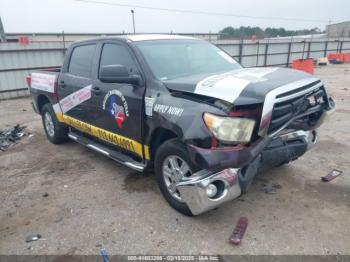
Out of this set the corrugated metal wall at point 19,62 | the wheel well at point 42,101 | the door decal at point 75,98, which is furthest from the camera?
the corrugated metal wall at point 19,62

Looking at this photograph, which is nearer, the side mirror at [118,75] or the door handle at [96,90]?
the side mirror at [118,75]

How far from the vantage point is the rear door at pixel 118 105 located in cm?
350

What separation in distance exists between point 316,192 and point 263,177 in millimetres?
690

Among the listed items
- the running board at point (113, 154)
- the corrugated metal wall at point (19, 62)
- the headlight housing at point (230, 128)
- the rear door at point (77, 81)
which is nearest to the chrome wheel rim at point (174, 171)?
the running board at point (113, 154)

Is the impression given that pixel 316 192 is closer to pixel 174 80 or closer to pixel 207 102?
pixel 207 102

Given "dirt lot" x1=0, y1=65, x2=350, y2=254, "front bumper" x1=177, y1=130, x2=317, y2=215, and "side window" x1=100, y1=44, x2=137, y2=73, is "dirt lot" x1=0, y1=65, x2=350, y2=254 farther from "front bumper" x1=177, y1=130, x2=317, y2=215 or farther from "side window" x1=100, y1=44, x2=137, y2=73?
"side window" x1=100, y1=44, x2=137, y2=73

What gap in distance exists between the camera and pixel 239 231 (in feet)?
9.66

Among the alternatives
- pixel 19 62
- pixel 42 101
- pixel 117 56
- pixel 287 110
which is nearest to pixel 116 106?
pixel 117 56

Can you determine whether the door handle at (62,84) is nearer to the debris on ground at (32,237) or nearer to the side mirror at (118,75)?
the side mirror at (118,75)

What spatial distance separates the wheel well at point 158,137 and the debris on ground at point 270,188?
1.46m

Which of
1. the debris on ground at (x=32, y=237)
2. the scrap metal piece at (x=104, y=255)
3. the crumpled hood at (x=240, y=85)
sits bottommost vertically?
the debris on ground at (x=32, y=237)

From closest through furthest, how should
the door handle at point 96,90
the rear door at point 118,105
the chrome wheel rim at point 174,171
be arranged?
the chrome wheel rim at point 174,171 → the rear door at point 118,105 → the door handle at point 96,90

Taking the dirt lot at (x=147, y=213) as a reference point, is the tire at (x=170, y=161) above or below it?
above

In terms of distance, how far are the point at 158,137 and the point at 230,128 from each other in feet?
3.33
